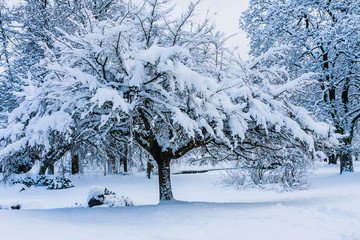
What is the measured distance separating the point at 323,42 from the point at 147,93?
11.1 m

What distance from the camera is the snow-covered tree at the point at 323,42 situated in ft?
41.9

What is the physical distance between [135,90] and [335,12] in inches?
489

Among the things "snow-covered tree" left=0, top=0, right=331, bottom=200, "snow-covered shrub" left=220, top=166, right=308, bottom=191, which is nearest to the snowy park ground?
"snow-covered tree" left=0, top=0, right=331, bottom=200

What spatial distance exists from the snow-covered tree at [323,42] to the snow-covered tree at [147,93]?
7846mm

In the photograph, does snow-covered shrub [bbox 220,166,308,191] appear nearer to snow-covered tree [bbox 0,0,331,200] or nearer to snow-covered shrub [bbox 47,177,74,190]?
snow-covered tree [bbox 0,0,331,200]

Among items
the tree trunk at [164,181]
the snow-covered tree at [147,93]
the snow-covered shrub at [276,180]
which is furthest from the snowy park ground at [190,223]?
the snow-covered shrub at [276,180]

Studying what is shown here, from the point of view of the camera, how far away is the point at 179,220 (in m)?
5.20

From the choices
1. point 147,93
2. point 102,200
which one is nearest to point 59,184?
point 102,200

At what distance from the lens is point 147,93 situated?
5.57m

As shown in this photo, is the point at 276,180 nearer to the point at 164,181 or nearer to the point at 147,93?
the point at 164,181

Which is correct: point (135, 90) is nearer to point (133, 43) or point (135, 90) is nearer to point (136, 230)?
point (133, 43)

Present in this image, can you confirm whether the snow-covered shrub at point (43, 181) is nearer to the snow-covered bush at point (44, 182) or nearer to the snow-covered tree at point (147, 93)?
the snow-covered bush at point (44, 182)

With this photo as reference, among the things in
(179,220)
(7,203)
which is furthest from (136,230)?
(7,203)

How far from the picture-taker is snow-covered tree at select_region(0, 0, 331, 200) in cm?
491
